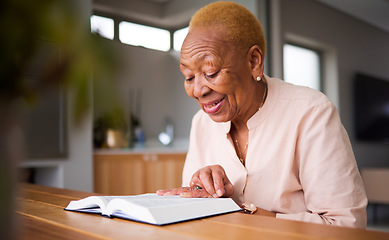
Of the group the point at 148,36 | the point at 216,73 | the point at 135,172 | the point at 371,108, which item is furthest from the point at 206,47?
the point at 371,108

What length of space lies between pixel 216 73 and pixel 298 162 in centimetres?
39

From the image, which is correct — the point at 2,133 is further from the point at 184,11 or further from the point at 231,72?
the point at 184,11

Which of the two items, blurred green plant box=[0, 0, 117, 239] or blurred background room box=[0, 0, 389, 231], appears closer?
blurred green plant box=[0, 0, 117, 239]

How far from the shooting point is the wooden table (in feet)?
2.27

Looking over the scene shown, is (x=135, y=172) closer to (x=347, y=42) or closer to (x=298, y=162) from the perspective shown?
(x=298, y=162)

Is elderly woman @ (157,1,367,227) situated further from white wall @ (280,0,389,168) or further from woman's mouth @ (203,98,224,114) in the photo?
white wall @ (280,0,389,168)

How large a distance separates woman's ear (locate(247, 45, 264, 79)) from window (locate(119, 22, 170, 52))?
11.6 ft

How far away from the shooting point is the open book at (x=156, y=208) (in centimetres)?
81

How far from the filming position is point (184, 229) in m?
0.75

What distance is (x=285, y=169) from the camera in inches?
49.4

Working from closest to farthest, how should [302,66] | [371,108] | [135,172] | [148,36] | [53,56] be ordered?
[53,56], [135,172], [148,36], [302,66], [371,108]

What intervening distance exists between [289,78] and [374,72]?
6.27ft

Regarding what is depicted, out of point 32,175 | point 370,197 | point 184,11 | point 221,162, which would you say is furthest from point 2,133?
point 370,197

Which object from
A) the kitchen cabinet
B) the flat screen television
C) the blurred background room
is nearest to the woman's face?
the blurred background room
